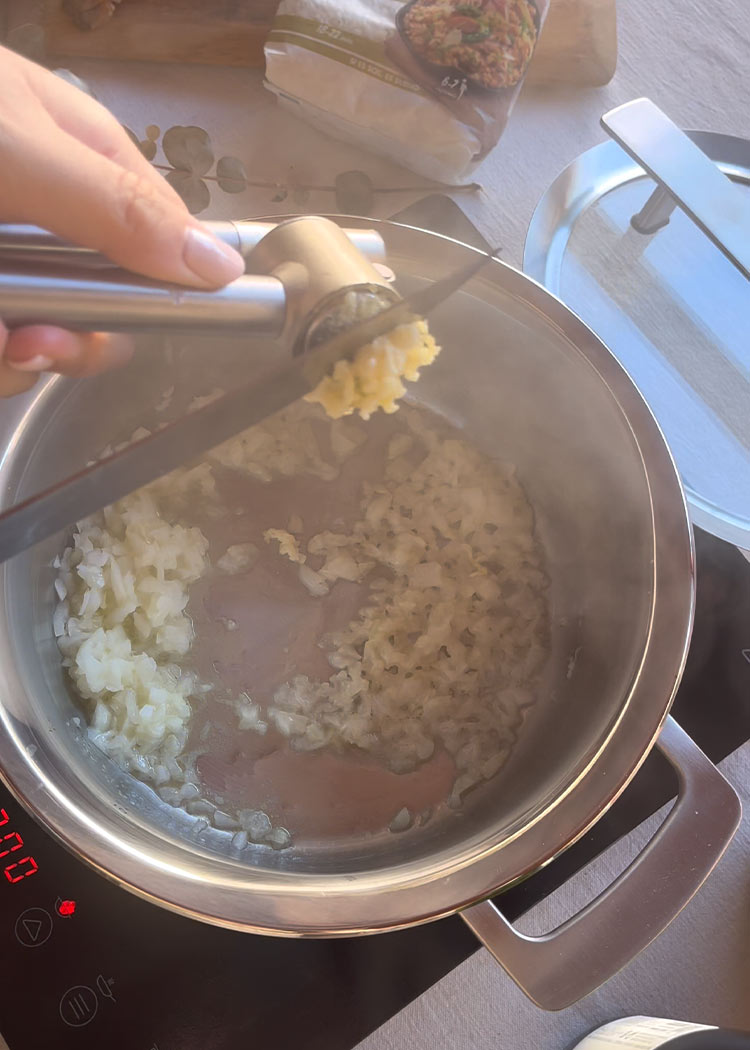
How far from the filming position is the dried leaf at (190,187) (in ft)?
3.28

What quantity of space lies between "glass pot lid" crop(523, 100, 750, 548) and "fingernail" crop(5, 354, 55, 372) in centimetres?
62

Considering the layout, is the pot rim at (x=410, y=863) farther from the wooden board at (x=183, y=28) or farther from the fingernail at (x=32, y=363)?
the wooden board at (x=183, y=28)

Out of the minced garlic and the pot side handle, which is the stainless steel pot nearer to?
the pot side handle

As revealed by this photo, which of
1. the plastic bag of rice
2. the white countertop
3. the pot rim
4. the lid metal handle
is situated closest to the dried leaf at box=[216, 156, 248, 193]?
the white countertop

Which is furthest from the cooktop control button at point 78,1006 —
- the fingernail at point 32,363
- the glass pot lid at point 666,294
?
the glass pot lid at point 666,294

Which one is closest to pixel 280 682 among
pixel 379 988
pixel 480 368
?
pixel 379 988

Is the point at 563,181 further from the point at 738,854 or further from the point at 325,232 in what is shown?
the point at 738,854

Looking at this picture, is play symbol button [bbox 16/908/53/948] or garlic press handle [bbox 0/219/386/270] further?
play symbol button [bbox 16/908/53/948]

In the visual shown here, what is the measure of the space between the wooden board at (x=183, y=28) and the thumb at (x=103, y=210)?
60cm

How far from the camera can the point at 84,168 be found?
0.58 m

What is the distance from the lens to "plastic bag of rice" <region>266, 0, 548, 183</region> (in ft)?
3.08

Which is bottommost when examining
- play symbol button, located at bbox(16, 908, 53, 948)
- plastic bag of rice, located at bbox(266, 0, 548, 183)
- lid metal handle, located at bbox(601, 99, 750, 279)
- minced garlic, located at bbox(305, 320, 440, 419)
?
play symbol button, located at bbox(16, 908, 53, 948)

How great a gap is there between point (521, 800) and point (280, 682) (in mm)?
320

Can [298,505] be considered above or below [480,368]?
below
